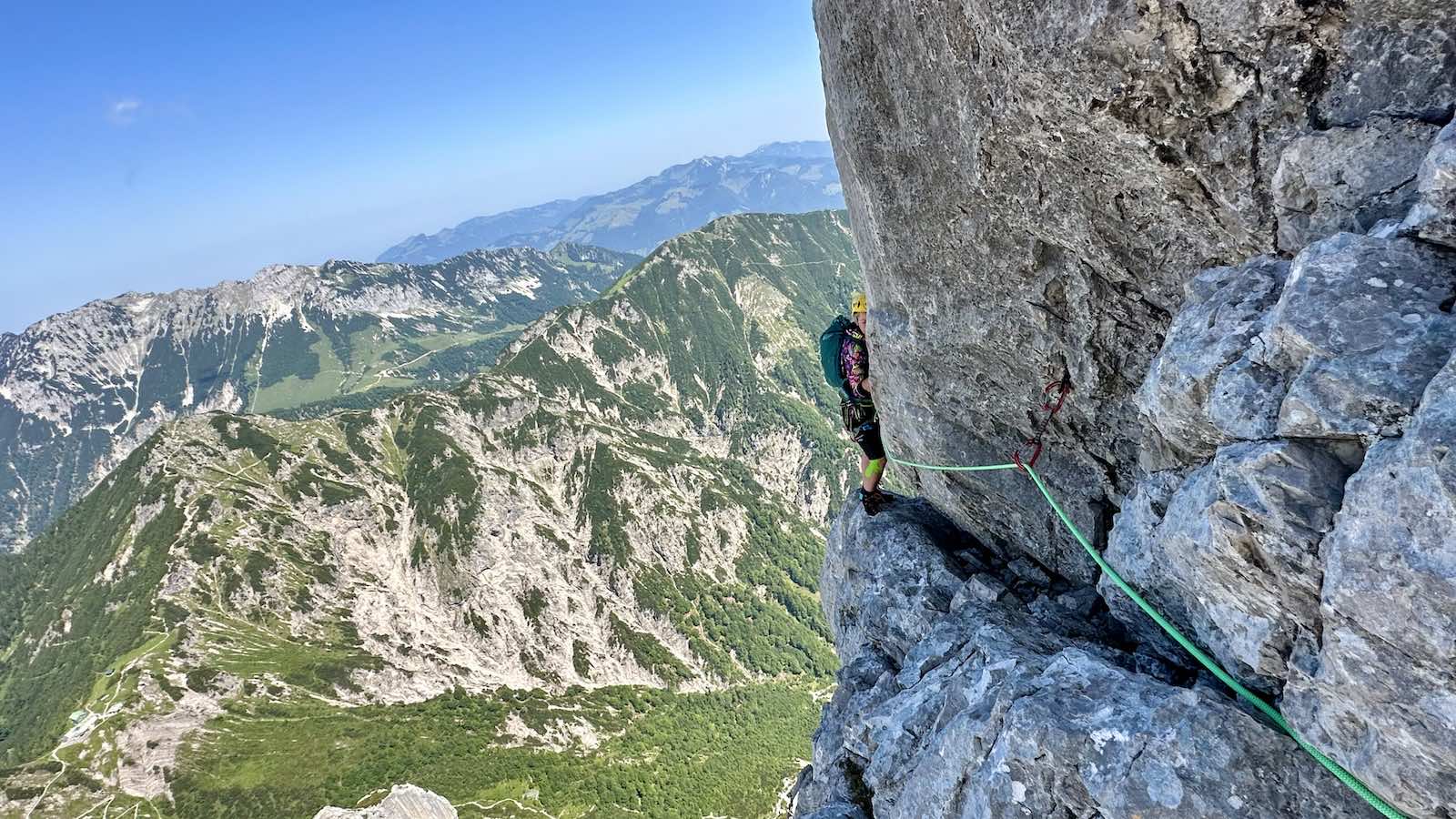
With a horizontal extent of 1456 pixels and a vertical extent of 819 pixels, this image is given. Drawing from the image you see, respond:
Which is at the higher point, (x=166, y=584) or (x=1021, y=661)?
(x=1021, y=661)

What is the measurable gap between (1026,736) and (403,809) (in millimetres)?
85173

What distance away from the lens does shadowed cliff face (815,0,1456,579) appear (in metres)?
7.29

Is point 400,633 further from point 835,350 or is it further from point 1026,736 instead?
point 1026,736

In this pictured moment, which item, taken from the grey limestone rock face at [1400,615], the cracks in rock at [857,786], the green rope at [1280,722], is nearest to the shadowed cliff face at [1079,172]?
the grey limestone rock face at [1400,615]

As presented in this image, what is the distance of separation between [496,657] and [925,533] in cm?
15530

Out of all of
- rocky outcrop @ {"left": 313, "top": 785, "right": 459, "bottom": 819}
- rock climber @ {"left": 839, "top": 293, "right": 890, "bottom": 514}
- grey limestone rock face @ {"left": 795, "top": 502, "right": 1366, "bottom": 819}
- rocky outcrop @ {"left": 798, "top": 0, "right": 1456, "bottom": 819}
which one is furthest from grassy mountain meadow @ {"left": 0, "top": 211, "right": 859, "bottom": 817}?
rocky outcrop @ {"left": 798, "top": 0, "right": 1456, "bottom": 819}

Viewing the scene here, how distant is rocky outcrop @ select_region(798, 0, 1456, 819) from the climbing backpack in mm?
4488

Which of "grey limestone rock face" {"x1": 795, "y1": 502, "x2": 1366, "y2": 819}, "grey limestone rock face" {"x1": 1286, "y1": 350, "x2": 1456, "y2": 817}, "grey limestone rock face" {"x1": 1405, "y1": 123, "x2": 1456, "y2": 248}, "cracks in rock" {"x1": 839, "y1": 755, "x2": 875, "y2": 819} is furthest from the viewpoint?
"cracks in rock" {"x1": 839, "y1": 755, "x2": 875, "y2": 819}

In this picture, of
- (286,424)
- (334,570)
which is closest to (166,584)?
(334,570)

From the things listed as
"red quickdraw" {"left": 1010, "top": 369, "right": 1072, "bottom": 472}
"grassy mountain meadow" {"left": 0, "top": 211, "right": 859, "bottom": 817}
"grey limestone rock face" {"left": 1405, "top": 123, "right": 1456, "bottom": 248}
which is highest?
"grey limestone rock face" {"left": 1405, "top": 123, "right": 1456, "bottom": 248}

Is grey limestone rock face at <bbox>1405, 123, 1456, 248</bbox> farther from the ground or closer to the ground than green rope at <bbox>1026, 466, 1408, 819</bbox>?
farther from the ground

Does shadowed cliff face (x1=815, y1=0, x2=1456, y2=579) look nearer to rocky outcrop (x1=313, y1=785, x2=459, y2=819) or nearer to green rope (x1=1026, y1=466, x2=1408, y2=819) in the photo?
green rope (x1=1026, y1=466, x2=1408, y2=819)

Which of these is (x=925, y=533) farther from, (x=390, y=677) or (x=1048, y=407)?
(x=390, y=677)

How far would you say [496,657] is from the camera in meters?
152
